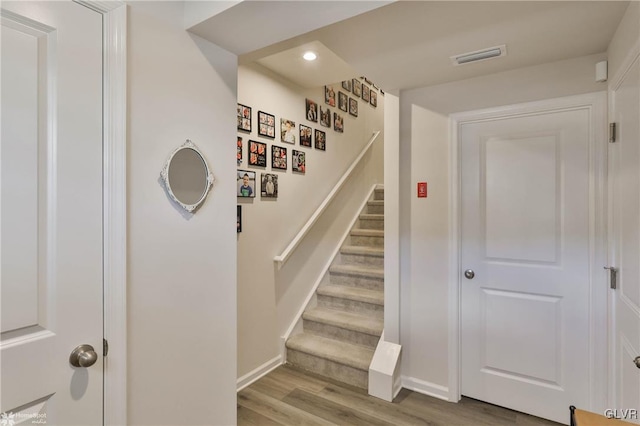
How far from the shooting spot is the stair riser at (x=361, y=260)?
3373 mm

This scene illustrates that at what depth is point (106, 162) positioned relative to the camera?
3.64 ft

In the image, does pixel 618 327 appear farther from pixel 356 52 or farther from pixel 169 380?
pixel 169 380

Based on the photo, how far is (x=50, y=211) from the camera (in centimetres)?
99

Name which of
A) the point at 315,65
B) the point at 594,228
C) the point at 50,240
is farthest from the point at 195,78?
the point at 594,228

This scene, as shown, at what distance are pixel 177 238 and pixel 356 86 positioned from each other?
3.32 meters

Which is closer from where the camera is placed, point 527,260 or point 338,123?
point 527,260

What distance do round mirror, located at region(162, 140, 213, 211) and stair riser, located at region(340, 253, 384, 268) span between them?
90.3 inches

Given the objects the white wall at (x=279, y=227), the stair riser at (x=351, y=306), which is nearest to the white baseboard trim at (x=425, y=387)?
the stair riser at (x=351, y=306)

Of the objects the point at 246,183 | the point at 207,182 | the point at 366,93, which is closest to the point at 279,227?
the point at 246,183

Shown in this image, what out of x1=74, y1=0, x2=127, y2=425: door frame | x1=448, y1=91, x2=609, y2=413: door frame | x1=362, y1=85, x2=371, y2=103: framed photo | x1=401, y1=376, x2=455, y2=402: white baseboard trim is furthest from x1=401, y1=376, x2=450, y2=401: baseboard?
x1=362, y1=85, x2=371, y2=103: framed photo

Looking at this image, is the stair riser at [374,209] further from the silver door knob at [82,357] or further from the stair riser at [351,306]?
the silver door knob at [82,357]

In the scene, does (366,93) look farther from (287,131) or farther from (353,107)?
(287,131)

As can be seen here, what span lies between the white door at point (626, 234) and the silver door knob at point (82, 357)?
82.4 inches

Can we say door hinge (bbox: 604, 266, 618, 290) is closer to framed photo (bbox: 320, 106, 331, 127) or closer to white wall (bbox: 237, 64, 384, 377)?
white wall (bbox: 237, 64, 384, 377)
